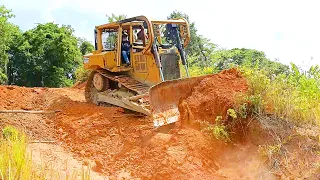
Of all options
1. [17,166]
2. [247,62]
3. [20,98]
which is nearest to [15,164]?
[17,166]

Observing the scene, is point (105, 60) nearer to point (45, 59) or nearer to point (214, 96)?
point (214, 96)

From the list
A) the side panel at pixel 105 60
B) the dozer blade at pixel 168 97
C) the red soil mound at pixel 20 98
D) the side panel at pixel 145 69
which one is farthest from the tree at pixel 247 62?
the red soil mound at pixel 20 98

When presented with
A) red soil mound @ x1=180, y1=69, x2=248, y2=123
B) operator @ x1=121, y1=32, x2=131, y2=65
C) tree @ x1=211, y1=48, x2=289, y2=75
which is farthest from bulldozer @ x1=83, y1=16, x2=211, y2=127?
tree @ x1=211, y1=48, x2=289, y2=75

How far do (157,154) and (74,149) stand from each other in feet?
6.82

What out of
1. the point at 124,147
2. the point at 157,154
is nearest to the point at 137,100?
the point at 124,147

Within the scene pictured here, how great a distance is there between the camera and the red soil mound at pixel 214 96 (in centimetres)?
723

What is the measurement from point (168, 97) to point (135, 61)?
275cm

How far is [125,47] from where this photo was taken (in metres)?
10.8

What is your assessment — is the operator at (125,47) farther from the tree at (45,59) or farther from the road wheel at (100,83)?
the tree at (45,59)

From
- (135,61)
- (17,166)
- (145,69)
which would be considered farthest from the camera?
(135,61)

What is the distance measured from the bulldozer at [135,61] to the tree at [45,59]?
55.3ft

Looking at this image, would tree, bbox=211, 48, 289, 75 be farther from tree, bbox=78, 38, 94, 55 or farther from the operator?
tree, bbox=78, 38, 94, 55

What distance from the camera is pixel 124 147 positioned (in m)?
7.55

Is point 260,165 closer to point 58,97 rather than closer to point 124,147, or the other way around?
point 124,147
